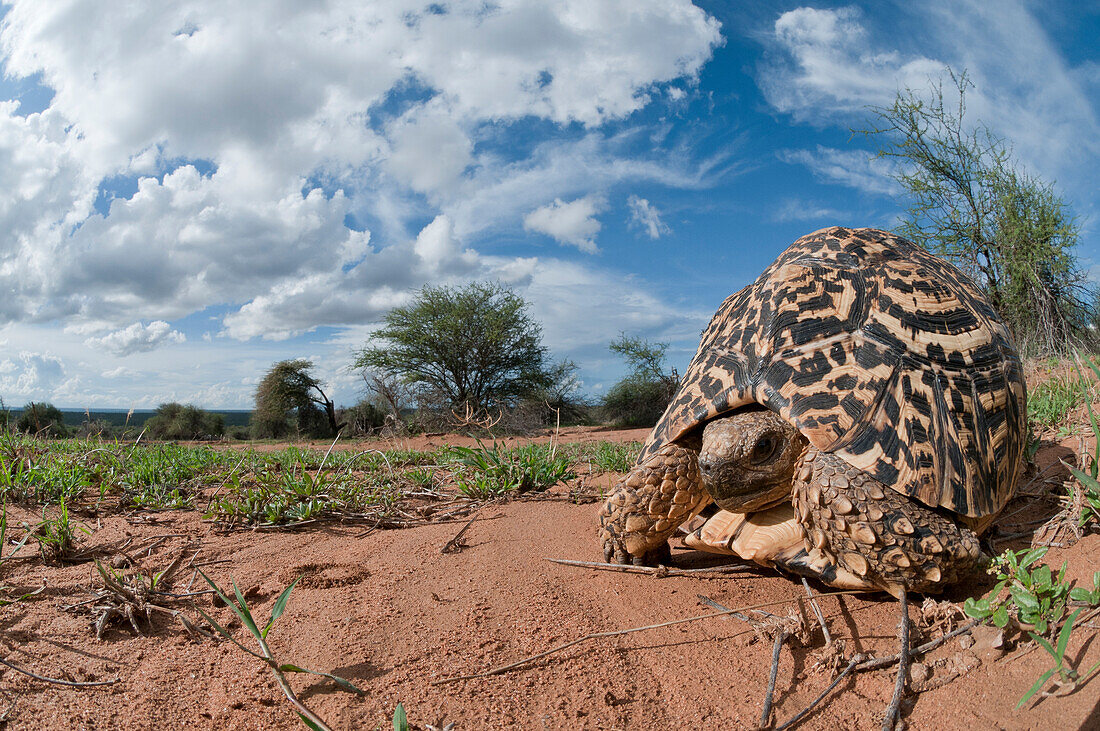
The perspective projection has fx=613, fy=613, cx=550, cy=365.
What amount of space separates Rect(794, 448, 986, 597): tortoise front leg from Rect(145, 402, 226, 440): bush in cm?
2556

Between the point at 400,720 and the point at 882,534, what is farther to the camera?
the point at 882,534

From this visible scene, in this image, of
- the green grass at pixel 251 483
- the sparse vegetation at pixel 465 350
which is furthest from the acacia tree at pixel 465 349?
the green grass at pixel 251 483

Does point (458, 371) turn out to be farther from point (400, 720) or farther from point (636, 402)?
point (400, 720)

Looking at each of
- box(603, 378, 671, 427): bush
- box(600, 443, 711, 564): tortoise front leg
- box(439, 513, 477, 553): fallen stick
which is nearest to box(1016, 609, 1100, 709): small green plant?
box(600, 443, 711, 564): tortoise front leg

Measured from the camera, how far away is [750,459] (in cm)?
239

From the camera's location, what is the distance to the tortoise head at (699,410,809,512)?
238 centimetres

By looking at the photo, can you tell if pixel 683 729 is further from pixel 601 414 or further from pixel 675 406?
pixel 601 414

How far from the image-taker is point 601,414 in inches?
948

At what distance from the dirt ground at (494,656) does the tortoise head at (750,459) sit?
360mm

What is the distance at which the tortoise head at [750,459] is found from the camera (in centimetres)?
238

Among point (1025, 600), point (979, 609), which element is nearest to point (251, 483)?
point (979, 609)

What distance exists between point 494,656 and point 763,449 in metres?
1.27

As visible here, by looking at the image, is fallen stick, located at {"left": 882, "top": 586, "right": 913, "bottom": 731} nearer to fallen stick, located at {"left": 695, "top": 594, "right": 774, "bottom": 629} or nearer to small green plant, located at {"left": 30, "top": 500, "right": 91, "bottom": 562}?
fallen stick, located at {"left": 695, "top": 594, "right": 774, "bottom": 629}

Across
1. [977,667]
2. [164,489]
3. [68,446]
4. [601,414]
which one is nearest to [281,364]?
[601,414]
